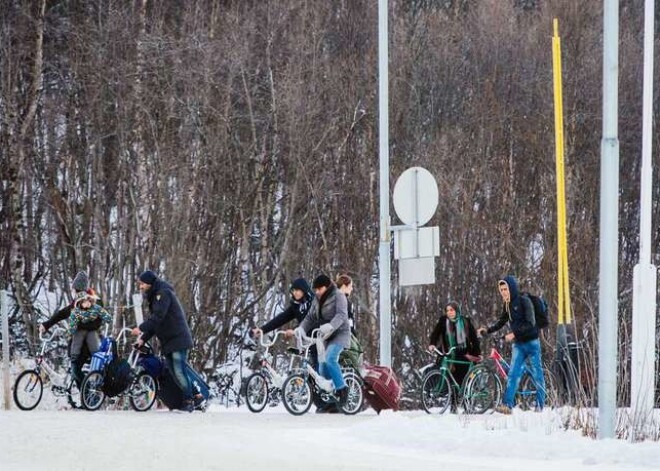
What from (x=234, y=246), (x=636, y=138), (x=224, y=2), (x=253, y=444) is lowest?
(x=253, y=444)

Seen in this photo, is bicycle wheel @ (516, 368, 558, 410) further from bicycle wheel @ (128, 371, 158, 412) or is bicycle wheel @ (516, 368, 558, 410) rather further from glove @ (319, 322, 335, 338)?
bicycle wheel @ (128, 371, 158, 412)

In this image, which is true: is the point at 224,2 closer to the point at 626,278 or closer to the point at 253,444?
the point at 626,278

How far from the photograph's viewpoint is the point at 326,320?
20312mm

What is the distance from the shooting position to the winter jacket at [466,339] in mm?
21859

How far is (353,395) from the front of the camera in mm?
20484

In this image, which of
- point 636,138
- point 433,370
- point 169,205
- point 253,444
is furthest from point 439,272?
point 253,444

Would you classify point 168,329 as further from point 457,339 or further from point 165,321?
point 457,339

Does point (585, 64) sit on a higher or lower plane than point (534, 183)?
higher

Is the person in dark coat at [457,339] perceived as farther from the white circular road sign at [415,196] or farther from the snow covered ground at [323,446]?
the snow covered ground at [323,446]

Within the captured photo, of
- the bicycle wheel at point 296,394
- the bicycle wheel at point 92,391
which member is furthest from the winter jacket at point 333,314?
the bicycle wheel at point 92,391

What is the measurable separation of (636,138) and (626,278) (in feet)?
19.4

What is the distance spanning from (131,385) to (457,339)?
4231mm

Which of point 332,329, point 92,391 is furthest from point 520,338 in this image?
point 92,391

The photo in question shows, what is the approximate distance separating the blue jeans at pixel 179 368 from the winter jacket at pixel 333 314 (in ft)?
4.95
